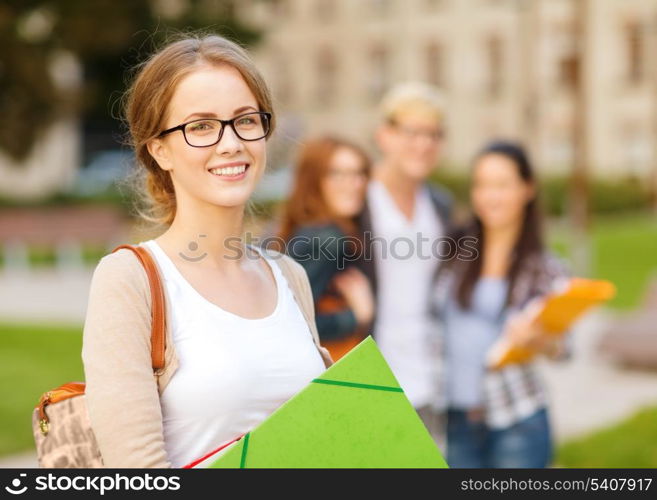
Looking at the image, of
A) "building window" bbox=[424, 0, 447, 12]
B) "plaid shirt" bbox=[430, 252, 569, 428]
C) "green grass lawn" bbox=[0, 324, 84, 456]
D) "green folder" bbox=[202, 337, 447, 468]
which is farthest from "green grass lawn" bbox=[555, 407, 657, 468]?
"building window" bbox=[424, 0, 447, 12]

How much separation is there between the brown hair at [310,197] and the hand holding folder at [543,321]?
75cm

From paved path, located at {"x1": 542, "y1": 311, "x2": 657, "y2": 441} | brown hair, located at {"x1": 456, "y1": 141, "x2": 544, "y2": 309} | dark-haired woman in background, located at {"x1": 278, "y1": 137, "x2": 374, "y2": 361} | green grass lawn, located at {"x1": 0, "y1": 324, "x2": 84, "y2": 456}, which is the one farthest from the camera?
paved path, located at {"x1": 542, "y1": 311, "x2": 657, "y2": 441}

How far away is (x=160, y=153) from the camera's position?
1960 millimetres

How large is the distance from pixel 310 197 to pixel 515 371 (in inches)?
42.8

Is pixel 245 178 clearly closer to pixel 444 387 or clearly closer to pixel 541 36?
pixel 444 387

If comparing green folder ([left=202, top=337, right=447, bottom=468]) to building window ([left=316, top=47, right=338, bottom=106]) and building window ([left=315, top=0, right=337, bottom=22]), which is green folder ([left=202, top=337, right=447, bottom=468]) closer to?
building window ([left=316, top=47, right=338, bottom=106])

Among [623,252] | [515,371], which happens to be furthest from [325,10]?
[515,371]

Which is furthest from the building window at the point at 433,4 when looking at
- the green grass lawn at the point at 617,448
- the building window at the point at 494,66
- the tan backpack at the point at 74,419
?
the tan backpack at the point at 74,419

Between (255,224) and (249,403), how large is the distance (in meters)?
0.82

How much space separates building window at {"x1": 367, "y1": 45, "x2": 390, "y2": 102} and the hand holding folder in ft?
122

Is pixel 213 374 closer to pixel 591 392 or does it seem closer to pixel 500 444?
pixel 500 444

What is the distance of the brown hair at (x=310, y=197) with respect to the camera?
160 inches

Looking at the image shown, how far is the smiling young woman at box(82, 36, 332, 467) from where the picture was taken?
1.71 meters

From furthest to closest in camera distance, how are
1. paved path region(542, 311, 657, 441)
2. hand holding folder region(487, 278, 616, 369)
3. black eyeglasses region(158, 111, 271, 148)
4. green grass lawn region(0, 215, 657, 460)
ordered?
paved path region(542, 311, 657, 441) → green grass lawn region(0, 215, 657, 460) → hand holding folder region(487, 278, 616, 369) → black eyeglasses region(158, 111, 271, 148)
